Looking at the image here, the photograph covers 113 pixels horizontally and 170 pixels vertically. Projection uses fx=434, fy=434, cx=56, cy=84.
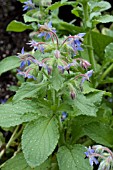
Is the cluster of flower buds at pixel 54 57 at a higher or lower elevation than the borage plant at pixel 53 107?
higher

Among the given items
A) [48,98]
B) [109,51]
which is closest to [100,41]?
[109,51]

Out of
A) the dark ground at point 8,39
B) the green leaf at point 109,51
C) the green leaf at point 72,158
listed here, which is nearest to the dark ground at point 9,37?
the dark ground at point 8,39

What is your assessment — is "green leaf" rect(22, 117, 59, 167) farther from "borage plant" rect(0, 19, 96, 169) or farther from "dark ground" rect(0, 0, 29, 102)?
"dark ground" rect(0, 0, 29, 102)

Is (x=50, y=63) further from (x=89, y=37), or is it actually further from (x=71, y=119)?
(x=89, y=37)

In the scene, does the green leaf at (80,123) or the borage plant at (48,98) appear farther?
the green leaf at (80,123)

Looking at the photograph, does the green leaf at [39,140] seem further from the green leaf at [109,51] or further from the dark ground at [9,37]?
the dark ground at [9,37]

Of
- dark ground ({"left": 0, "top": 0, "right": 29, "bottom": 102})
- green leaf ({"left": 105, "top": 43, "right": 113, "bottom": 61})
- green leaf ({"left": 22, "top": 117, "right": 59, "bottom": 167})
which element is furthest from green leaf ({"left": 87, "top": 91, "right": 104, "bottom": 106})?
dark ground ({"left": 0, "top": 0, "right": 29, "bottom": 102})

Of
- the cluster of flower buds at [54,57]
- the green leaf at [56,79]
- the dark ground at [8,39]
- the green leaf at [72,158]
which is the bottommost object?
the dark ground at [8,39]

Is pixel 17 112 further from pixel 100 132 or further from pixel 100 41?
pixel 100 41
